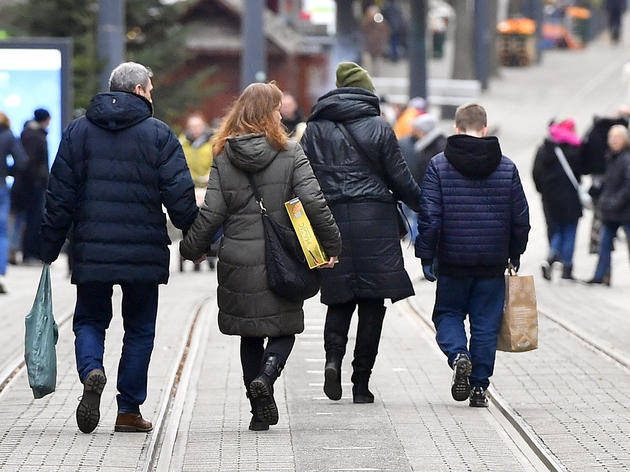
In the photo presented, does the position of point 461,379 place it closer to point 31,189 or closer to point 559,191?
point 559,191

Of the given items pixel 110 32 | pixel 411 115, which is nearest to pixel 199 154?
pixel 110 32

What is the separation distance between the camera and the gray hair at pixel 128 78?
8625 millimetres

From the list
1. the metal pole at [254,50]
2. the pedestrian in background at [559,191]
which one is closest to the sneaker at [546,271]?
the pedestrian in background at [559,191]

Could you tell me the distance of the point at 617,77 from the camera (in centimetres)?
5109

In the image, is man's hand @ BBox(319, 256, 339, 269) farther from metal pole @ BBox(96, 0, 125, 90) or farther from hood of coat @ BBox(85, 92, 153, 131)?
metal pole @ BBox(96, 0, 125, 90)

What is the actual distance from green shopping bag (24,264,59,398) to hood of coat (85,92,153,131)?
2.46ft

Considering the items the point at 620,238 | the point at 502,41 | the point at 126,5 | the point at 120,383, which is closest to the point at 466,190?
the point at 120,383

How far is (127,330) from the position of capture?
343 inches

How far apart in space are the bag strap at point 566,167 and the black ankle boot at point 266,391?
984cm

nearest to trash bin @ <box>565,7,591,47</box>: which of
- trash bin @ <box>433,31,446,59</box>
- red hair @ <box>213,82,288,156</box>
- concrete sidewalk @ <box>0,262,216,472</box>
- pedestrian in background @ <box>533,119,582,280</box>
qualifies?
trash bin @ <box>433,31,446,59</box>

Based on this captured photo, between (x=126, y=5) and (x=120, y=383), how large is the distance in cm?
1952

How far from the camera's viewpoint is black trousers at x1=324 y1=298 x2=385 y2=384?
969cm

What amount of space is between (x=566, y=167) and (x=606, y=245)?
908 millimetres

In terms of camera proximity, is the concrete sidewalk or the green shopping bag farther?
the green shopping bag
